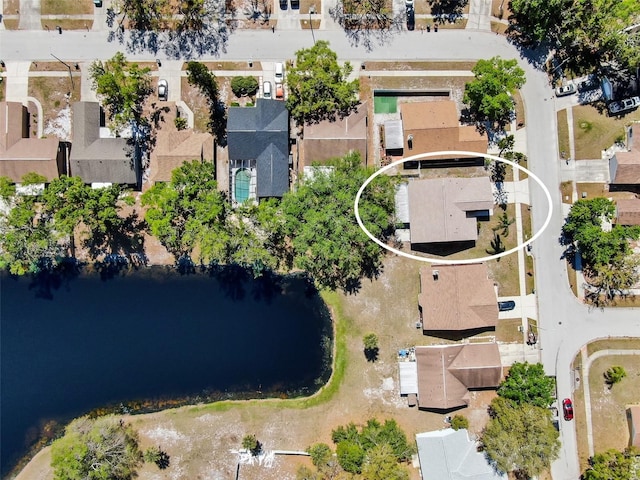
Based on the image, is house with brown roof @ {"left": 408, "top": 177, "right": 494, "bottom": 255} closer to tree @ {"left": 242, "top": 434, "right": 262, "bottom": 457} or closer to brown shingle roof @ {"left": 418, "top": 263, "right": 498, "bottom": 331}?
brown shingle roof @ {"left": 418, "top": 263, "right": 498, "bottom": 331}

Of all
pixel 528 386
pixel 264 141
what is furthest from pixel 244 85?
pixel 528 386

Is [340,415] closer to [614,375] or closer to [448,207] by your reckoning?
[448,207]

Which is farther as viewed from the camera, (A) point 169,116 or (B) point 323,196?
(A) point 169,116

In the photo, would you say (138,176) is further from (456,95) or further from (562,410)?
(562,410)

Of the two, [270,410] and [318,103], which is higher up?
[318,103]

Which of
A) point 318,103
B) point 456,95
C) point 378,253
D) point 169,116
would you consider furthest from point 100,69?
point 456,95

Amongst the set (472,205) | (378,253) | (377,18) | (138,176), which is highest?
(377,18)

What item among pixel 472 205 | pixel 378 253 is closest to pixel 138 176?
pixel 378 253
